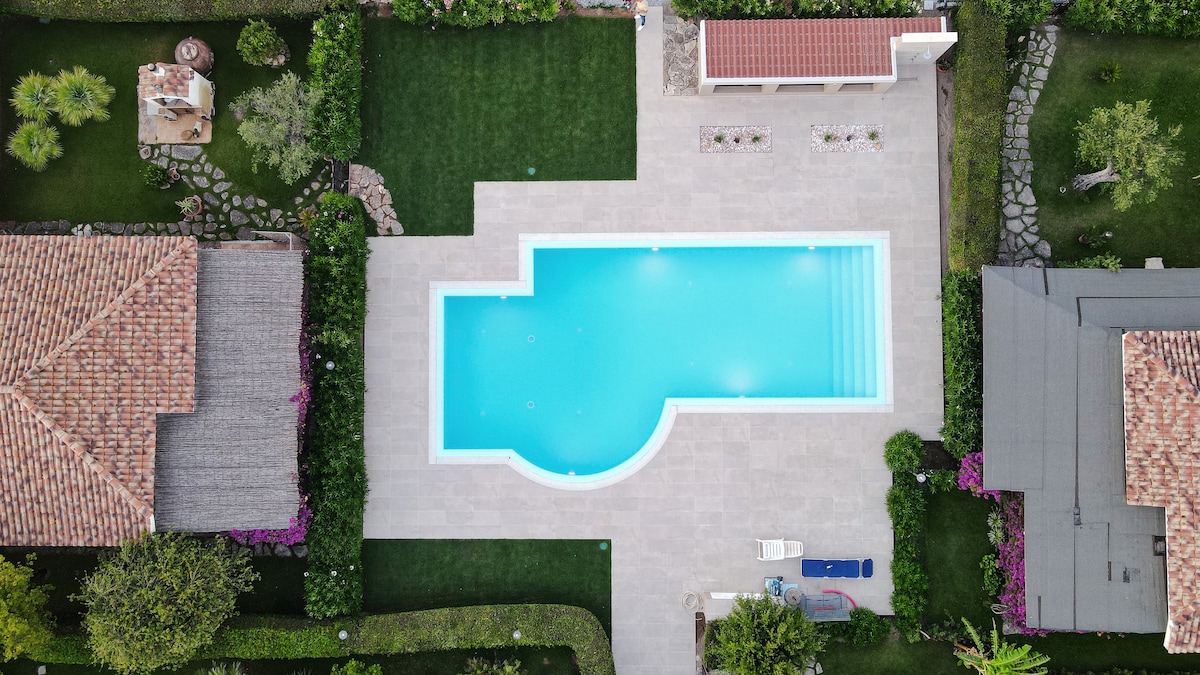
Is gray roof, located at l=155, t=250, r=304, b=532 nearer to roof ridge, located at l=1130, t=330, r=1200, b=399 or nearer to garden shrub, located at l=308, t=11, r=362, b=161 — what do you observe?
garden shrub, located at l=308, t=11, r=362, b=161

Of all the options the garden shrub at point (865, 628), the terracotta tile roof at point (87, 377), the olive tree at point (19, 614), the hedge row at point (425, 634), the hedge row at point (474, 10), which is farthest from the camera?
the hedge row at point (474, 10)

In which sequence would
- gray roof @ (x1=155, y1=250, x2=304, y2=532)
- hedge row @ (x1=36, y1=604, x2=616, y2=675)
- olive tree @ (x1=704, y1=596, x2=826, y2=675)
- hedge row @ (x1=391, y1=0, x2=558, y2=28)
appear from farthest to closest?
1. hedge row @ (x1=391, y1=0, x2=558, y2=28)
2. hedge row @ (x1=36, y1=604, x2=616, y2=675)
3. gray roof @ (x1=155, y1=250, x2=304, y2=532)
4. olive tree @ (x1=704, y1=596, x2=826, y2=675)

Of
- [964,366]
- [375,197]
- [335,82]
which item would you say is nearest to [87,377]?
[375,197]

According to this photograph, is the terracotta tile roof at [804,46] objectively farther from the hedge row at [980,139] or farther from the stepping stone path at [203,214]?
the stepping stone path at [203,214]

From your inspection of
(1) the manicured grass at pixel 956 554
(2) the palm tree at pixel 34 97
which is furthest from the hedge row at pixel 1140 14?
(2) the palm tree at pixel 34 97

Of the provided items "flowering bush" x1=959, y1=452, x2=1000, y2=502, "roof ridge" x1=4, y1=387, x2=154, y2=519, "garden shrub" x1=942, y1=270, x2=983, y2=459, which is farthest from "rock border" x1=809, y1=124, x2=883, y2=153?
A: "roof ridge" x1=4, y1=387, x2=154, y2=519

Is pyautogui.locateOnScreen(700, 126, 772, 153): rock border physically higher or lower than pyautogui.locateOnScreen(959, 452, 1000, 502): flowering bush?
higher
